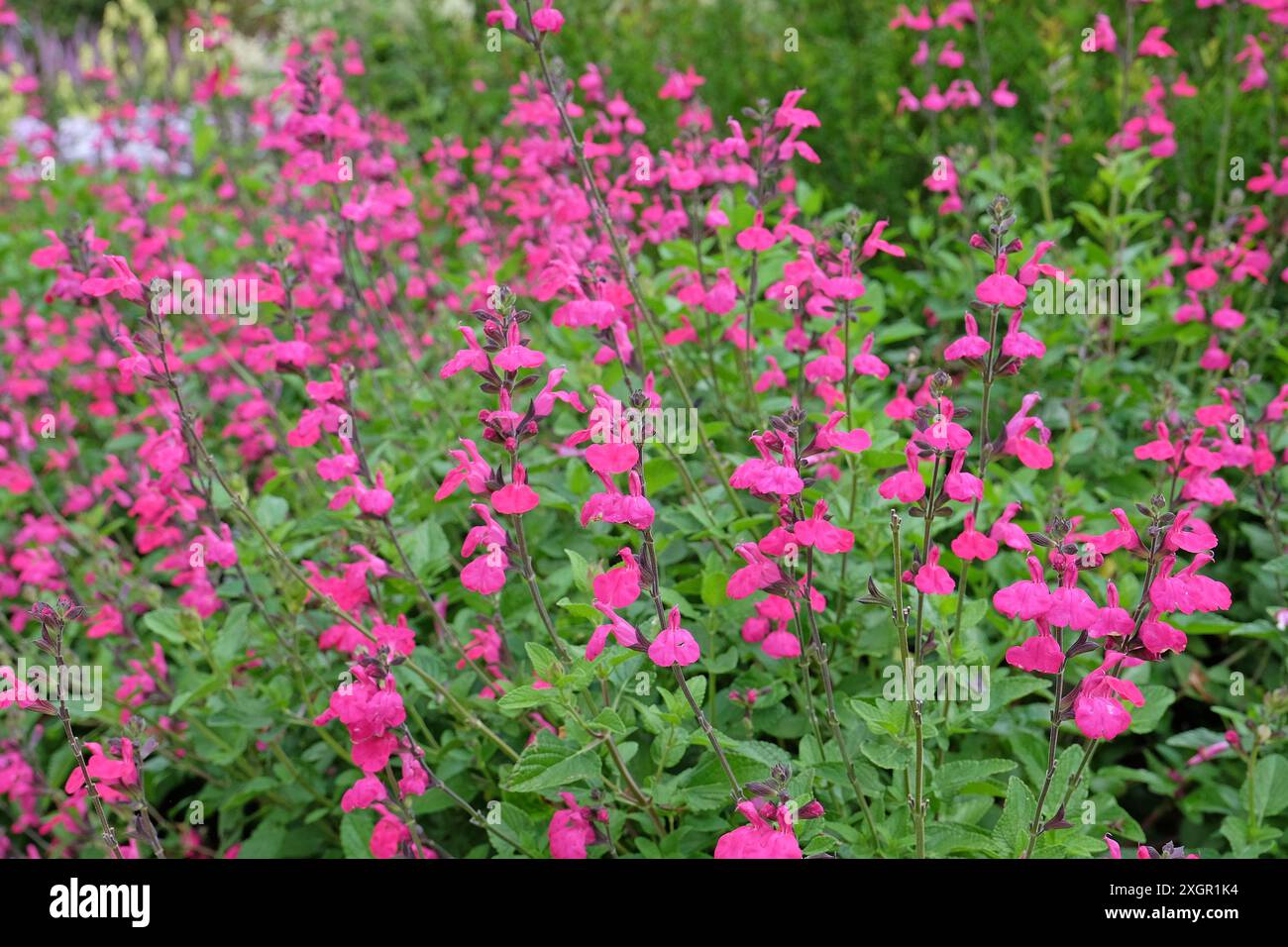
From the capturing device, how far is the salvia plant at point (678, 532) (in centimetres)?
197

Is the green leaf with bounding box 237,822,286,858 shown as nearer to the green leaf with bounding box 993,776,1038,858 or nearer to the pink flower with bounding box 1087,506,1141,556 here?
the green leaf with bounding box 993,776,1038,858

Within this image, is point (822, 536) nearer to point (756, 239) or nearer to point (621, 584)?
point (621, 584)

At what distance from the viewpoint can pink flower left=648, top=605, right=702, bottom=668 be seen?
71.0 inches

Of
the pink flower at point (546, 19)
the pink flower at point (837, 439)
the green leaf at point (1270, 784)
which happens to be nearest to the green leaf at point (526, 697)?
the pink flower at point (837, 439)

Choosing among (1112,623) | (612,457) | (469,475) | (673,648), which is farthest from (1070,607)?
(469,475)

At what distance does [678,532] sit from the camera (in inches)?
109

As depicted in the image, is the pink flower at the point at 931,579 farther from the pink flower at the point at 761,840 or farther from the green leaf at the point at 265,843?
the green leaf at the point at 265,843

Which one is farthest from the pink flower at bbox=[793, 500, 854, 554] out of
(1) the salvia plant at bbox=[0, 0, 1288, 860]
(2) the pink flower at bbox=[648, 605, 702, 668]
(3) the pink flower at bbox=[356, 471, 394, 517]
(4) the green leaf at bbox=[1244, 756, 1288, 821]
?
(4) the green leaf at bbox=[1244, 756, 1288, 821]

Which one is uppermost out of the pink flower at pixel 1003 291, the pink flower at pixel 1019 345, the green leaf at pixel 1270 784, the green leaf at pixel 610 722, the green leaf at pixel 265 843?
the pink flower at pixel 1003 291

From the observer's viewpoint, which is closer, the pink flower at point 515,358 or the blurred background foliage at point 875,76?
the pink flower at point 515,358

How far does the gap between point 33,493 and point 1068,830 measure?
442cm

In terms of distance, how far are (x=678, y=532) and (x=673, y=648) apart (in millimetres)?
960

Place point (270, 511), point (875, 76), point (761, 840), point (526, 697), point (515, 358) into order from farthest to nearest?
point (875, 76)
point (270, 511)
point (526, 697)
point (515, 358)
point (761, 840)
